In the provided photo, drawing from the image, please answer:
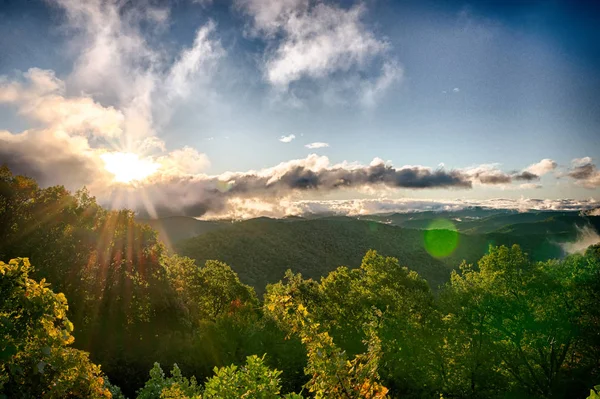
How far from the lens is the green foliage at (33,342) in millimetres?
6300

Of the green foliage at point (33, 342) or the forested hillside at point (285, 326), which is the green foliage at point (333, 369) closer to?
the forested hillside at point (285, 326)

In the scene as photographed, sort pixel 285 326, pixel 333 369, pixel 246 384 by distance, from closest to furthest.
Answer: pixel 246 384 → pixel 333 369 → pixel 285 326

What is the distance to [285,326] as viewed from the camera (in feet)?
45.3

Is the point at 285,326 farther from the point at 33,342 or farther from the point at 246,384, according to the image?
the point at 33,342

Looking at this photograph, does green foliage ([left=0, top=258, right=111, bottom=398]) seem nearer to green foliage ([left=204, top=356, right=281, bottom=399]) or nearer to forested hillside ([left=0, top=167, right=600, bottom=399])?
forested hillside ([left=0, top=167, right=600, bottom=399])

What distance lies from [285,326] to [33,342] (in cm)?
877

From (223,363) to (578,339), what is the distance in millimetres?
31258

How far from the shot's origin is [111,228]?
162ft

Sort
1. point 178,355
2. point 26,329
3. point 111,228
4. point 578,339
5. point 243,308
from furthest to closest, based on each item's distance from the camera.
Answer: point 243,308 → point 111,228 → point 178,355 → point 578,339 → point 26,329

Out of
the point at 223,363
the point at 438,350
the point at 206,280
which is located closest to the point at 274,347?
the point at 223,363

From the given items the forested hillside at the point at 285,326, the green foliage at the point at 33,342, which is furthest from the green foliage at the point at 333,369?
the green foliage at the point at 33,342

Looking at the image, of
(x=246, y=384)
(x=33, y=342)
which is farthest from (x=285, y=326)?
(x=33, y=342)

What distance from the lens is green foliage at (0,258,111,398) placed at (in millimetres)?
6300

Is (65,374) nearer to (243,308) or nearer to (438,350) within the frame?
(438,350)
